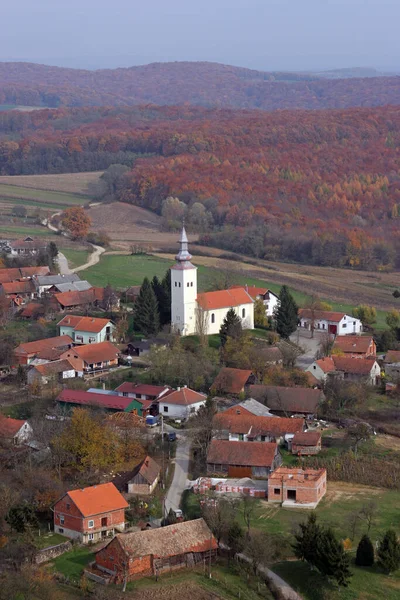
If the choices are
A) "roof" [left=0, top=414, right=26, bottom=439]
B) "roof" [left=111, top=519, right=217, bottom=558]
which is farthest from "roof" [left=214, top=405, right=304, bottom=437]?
"roof" [left=111, top=519, right=217, bottom=558]

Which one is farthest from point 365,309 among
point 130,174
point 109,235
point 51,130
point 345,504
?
point 51,130

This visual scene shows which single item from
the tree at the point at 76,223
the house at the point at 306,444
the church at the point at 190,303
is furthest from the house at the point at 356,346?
the tree at the point at 76,223

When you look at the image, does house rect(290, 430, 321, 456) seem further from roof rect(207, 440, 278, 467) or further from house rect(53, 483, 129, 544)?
house rect(53, 483, 129, 544)

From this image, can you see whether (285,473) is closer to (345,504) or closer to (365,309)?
(345,504)

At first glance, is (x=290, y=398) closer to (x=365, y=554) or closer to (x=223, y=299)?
(x=223, y=299)

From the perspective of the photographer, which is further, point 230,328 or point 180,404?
point 230,328

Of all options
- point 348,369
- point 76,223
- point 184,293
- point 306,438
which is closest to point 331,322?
point 348,369

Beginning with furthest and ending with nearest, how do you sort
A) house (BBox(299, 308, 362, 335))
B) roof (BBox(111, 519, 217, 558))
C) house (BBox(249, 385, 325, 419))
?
house (BBox(299, 308, 362, 335))
house (BBox(249, 385, 325, 419))
roof (BBox(111, 519, 217, 558))
